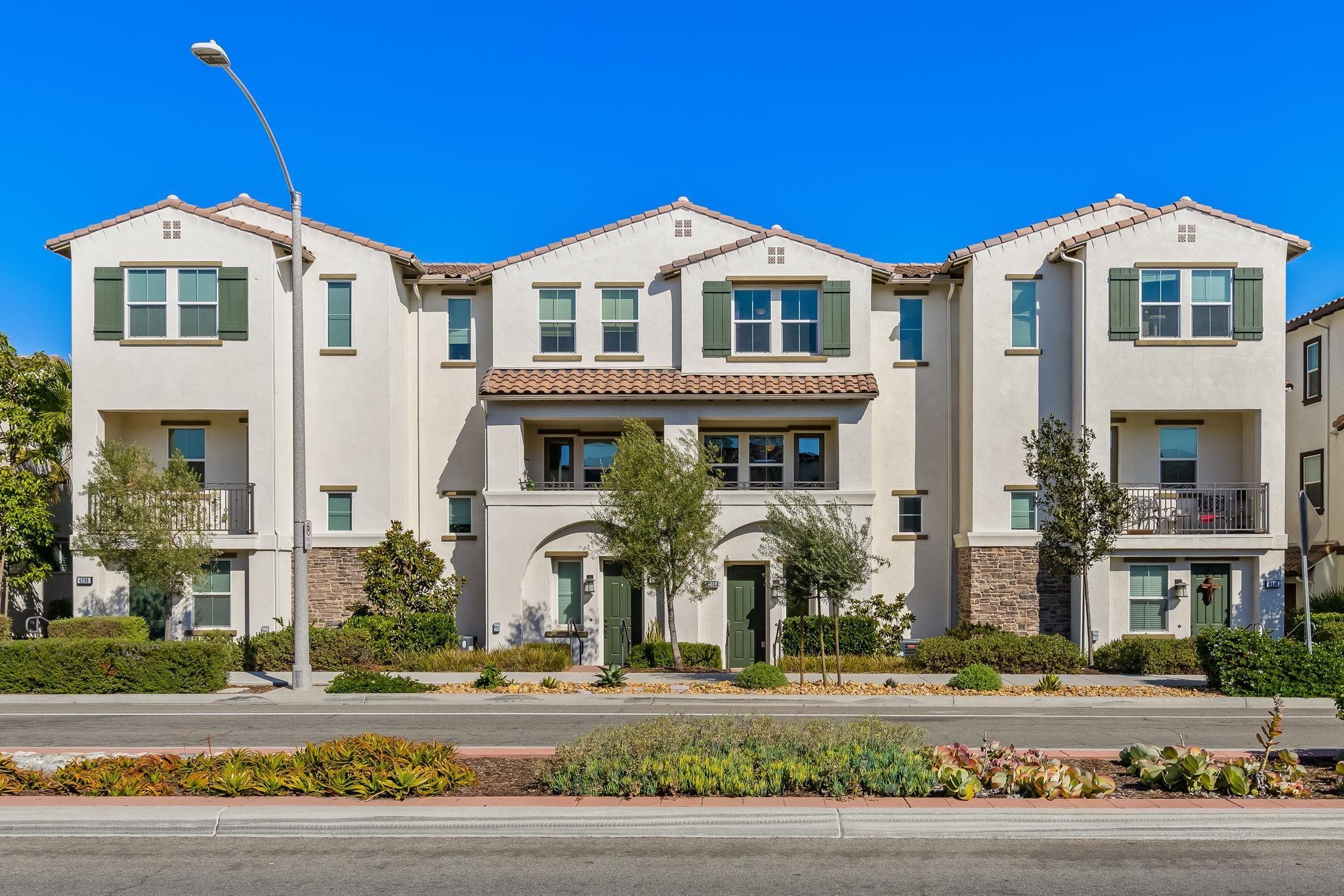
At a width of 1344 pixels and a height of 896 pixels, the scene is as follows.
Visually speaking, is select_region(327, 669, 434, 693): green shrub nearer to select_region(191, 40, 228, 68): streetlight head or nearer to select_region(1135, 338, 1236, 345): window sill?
select_region(191, 40, 228, 68): streetlight head

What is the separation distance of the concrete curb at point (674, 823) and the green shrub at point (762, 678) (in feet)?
31.3

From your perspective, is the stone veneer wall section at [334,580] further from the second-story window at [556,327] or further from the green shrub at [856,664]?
the green shrub at [856,664]

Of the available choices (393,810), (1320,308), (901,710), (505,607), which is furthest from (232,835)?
(1320,308)

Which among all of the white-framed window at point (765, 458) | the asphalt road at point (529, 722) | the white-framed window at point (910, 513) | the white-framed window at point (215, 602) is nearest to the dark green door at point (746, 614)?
the white-framed window at point (765, 458)

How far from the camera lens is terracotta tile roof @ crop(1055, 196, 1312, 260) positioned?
23.3 meters

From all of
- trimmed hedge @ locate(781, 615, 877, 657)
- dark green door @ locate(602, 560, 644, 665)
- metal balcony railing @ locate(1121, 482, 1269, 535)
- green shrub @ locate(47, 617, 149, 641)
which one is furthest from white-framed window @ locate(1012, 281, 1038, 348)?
green shrub @ locate(47, 617, 149, 641)

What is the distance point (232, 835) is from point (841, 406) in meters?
17.7

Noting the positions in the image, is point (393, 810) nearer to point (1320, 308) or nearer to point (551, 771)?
point (551, 771)

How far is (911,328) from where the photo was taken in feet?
84.1

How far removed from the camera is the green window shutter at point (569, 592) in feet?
80.1

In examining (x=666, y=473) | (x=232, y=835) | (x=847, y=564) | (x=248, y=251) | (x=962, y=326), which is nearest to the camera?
(x=232, y=835)

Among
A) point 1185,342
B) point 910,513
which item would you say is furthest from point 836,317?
point 1185,342

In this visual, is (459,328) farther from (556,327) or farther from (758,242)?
(758,242)

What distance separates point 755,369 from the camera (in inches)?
962
